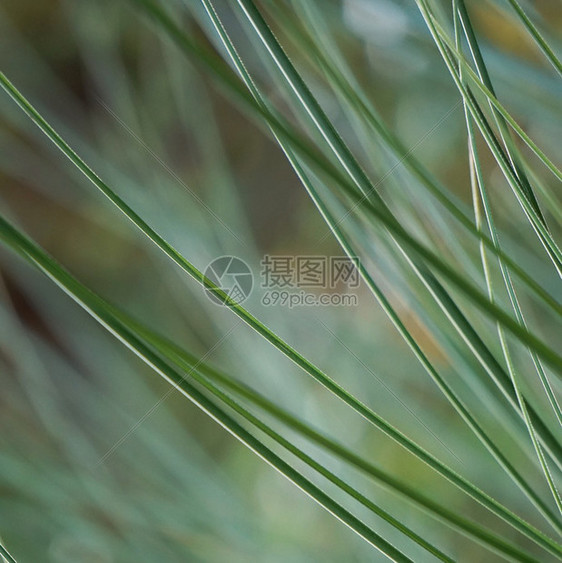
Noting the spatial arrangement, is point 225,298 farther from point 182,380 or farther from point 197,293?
point 197,293

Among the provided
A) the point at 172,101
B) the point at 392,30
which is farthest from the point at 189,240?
the point at 172,101

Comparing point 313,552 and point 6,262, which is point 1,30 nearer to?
point 6,262
